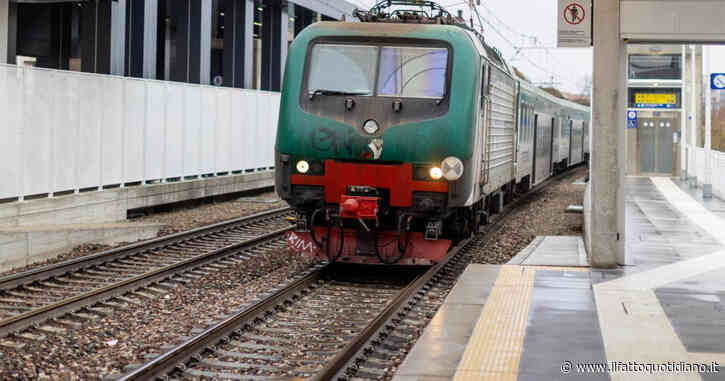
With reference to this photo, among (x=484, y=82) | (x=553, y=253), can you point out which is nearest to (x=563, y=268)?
(x=553, y=253)

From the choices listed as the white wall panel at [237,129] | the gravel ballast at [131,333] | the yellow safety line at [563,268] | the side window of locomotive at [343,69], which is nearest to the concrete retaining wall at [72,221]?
the gravel ballast at [131,333]

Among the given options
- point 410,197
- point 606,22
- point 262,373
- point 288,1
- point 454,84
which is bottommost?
point 262,373

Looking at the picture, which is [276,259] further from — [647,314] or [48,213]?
[647,314]

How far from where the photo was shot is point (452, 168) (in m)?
10.6

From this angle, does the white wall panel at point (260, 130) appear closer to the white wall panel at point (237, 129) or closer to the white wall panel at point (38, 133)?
the white wall panel at point (237, 129)

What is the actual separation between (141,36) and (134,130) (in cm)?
873

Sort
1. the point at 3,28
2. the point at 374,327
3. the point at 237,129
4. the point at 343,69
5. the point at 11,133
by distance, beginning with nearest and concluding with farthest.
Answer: the point at 374,327, the point at 343,69, the point at 11,133, the point at 3,28, the point at 237,129

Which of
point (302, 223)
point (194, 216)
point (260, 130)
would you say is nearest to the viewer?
point (302, 223)

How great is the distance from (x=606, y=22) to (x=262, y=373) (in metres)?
6.11

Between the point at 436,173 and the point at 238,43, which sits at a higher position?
the point at 238,43

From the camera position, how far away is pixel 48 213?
556 inches

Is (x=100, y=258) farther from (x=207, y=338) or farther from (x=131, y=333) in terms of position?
(x=207, y=338)

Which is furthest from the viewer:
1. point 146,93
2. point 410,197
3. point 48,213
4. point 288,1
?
point 288,1

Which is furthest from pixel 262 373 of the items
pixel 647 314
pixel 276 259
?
pixel 276 259
